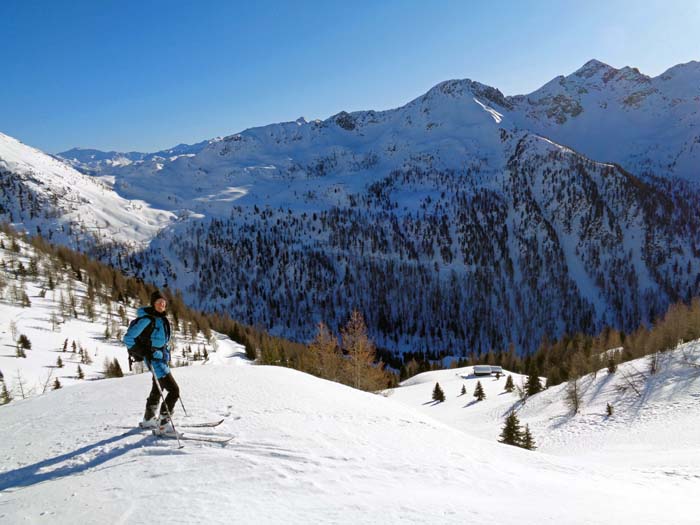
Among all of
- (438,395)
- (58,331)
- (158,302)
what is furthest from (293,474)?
(58,331)

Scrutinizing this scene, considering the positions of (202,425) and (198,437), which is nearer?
(198,437)

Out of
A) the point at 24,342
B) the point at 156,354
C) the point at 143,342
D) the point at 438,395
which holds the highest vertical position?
the point at 143,342

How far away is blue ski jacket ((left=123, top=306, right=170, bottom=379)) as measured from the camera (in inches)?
360

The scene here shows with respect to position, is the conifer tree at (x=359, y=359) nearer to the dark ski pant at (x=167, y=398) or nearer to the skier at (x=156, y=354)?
the dark ski pant at (x=167, y=398)

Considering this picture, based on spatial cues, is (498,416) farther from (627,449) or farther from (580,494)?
(580,494)

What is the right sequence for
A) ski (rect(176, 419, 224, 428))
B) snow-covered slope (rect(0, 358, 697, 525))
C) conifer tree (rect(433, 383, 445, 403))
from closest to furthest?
snow-covered slope (rect(0, 358, 697, 525)) → ski (rect(176, 419, 224, 428)) → conifer tree (rect(433, 383, 445, 403))

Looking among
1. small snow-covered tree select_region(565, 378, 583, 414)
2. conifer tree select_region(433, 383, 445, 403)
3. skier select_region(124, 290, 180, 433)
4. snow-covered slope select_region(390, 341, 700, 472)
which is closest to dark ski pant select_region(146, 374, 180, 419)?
skier select_region(124, 290, 180, 433)

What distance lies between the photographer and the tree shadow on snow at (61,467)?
732 cm

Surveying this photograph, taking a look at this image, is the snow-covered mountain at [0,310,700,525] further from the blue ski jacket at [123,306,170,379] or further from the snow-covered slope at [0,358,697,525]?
the blue ski jacket at [123,306,170,379]

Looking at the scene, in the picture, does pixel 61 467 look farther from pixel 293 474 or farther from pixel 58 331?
pixel 58 331

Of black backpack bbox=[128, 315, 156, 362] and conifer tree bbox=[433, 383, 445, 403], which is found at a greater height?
black backpack bbox=[128, 315, 156, 362]

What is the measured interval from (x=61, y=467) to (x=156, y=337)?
312 centimetres

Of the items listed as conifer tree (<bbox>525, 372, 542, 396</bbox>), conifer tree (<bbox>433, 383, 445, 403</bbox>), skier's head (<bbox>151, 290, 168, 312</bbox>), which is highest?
skier's head (<bbox>151, 290, 168, 312</bbox>)

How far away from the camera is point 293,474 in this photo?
7.35 m
